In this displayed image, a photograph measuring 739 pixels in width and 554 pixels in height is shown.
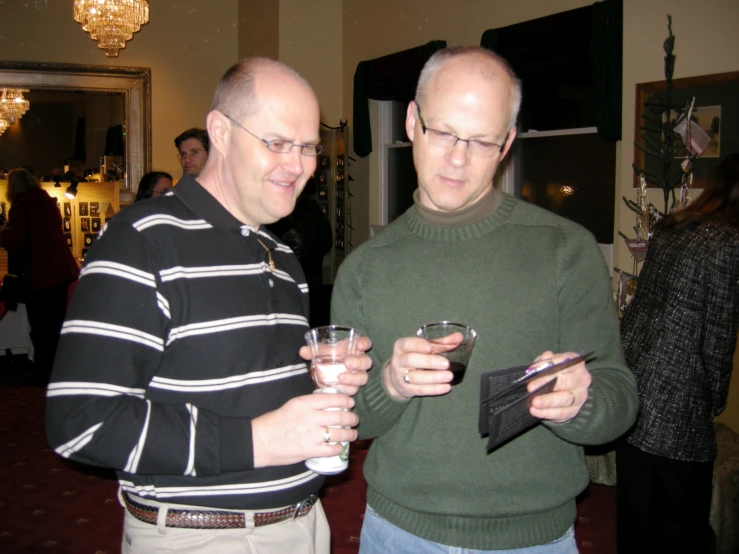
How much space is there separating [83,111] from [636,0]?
20.1 feet

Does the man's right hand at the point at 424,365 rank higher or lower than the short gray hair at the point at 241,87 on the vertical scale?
lower

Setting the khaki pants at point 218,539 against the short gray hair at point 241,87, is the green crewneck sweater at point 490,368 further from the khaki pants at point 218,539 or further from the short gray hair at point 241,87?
the short gray hair at point 241,87

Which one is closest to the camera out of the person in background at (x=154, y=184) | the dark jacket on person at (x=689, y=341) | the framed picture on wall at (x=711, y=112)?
the dark jacket on person at (x=689, y=341)

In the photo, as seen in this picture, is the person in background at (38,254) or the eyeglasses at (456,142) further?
the person in background at (38,254)

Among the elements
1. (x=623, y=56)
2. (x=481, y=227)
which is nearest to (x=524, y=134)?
(x=623, y=56)

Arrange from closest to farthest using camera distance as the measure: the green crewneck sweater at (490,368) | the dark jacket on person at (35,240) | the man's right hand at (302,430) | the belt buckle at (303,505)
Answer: the man's right hand at (302,430), the green crewneck sweater at (490,368), the belt buckle at (303,505), the dark jacket on person at (35,240)

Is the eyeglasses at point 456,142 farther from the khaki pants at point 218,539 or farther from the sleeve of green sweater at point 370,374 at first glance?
the khaki pants at point 218,539

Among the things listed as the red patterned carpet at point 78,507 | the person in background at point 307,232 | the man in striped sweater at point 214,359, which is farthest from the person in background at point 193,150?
the man in striped sweater at point 214,359

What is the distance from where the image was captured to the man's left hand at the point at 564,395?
123 centimetres

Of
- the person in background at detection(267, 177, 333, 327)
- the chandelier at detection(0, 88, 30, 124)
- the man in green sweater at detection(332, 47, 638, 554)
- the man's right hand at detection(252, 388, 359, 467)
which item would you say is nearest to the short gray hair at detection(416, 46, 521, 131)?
the man in green sweater at detection(332, 47, 638, 554)

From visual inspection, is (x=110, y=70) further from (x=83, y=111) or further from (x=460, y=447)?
(x=460, y=447)

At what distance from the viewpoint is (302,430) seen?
1.27m

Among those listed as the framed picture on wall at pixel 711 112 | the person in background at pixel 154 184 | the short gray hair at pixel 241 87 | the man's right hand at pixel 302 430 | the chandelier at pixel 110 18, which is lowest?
the man's right hand at pixel 302 430

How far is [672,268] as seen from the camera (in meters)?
2.67
